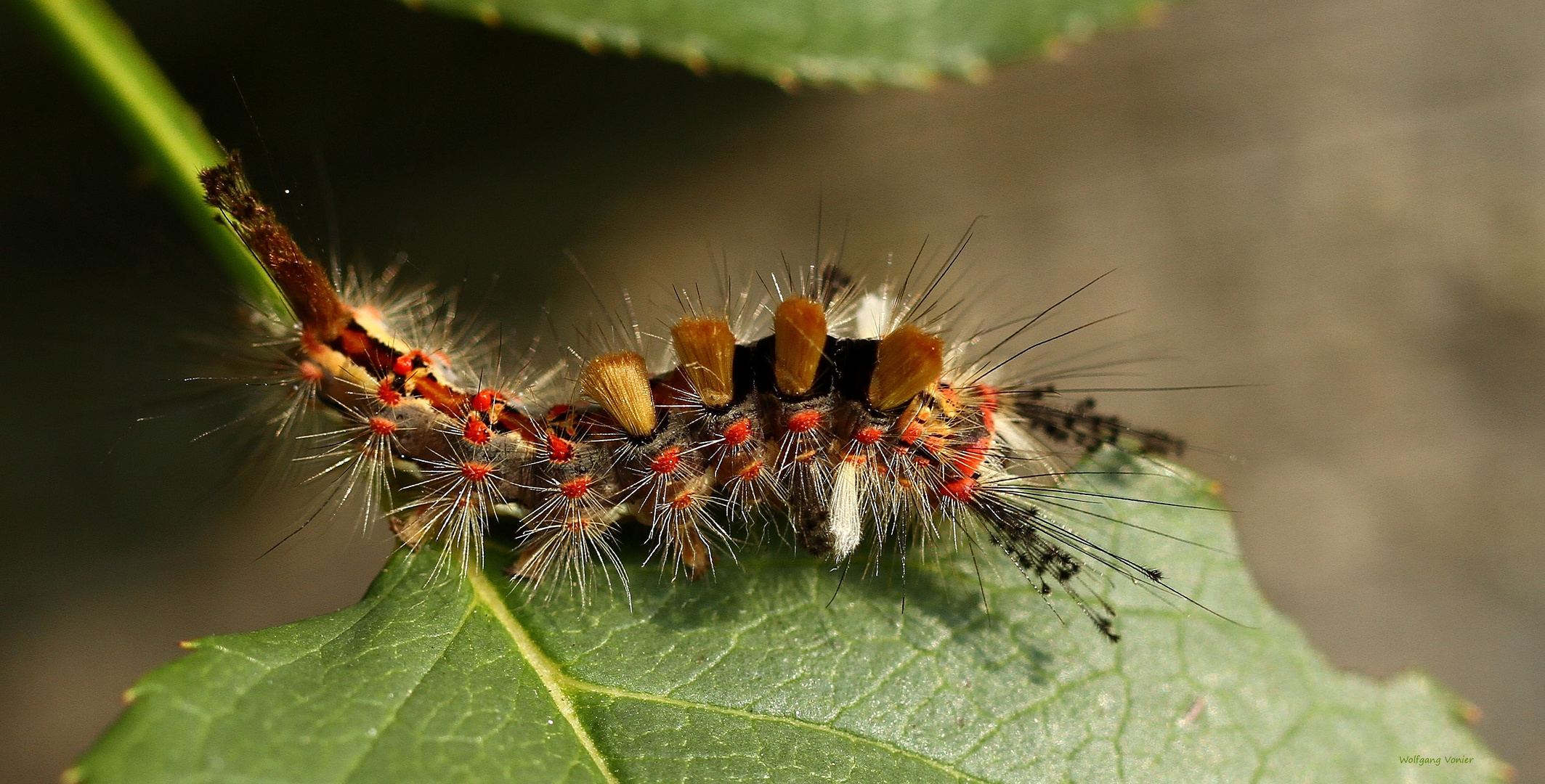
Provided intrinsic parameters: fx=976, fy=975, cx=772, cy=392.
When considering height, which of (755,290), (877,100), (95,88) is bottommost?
(755,290)

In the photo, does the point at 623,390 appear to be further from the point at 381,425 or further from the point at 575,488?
the point at 381,425

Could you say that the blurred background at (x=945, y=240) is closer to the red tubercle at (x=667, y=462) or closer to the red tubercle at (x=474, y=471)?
the red tubercle at (x=474, y=471)

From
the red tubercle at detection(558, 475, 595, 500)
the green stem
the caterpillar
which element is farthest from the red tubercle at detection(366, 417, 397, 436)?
the red tubercle at detection(558, 475, 595, 500)

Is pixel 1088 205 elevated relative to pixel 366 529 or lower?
elevated

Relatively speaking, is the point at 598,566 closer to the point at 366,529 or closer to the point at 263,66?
the point at 366,529

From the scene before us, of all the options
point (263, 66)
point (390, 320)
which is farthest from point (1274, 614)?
point (263, 66)

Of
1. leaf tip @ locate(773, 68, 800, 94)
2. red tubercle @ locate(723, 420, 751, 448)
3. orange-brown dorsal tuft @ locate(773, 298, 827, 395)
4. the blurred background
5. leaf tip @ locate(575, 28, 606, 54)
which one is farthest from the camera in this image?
the blurred background

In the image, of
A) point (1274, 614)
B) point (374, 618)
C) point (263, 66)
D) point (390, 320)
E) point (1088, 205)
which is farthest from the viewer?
point (1088, 205)

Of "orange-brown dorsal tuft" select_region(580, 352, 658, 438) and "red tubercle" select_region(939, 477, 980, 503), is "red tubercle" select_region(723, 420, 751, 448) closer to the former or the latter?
"orange-brown dorsal tuft" select_region(580, 352, 658, 438)
